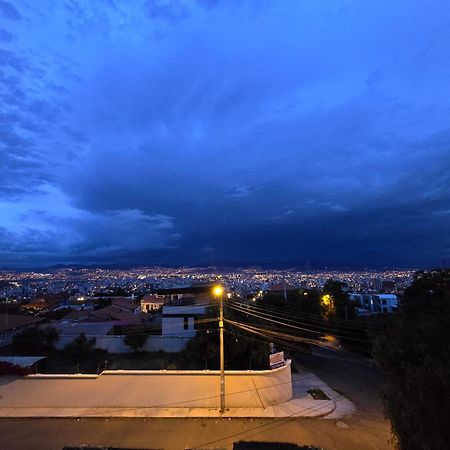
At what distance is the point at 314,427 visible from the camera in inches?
676

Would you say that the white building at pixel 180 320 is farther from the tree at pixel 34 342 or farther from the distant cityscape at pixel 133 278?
the distant cityscape at pixel 133 278

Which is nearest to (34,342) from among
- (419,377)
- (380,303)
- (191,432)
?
(191,432)

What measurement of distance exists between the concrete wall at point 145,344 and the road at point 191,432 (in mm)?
13358

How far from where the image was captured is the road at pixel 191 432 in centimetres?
1523

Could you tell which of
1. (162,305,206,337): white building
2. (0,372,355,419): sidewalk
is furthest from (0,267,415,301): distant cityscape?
(0,372,355,419): sidewalk

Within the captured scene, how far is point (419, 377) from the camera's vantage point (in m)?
7.93

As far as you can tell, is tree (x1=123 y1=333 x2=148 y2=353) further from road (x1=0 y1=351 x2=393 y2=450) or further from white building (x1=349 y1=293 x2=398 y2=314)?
white building (x1=349 y1=293 x2=398 y2=314)

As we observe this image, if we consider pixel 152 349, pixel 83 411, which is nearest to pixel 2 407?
pixel 83 411

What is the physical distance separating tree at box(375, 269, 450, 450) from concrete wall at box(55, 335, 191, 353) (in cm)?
2485

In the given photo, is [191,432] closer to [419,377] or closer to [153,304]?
[419,377]

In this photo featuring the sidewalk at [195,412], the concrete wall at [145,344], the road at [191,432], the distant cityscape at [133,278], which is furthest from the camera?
the distant cityscape at [133,278]

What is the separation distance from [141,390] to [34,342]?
15.3 metres

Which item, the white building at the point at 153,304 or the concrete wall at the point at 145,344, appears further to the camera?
the white building at the point at 153,304

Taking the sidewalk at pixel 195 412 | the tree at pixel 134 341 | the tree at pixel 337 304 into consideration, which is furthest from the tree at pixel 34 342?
the tree at pixel 337 304
